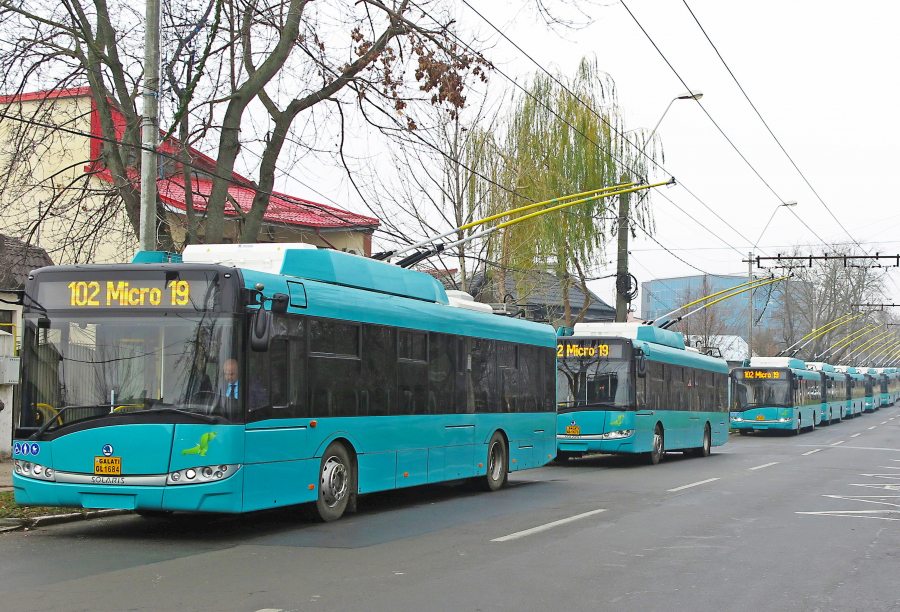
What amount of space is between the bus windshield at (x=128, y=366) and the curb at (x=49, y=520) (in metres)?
1.39

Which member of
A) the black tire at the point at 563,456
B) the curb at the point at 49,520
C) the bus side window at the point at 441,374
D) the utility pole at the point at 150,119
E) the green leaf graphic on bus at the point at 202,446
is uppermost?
the utility pole at the point at 150,119

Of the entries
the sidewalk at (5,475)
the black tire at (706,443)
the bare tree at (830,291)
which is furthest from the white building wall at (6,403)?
the bare tree at (830,291)

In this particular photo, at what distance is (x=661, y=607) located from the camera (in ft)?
24.1

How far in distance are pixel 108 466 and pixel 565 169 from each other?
74.7 feet

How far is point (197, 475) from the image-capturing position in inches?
400

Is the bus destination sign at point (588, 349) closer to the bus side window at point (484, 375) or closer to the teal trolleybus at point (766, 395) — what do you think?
the bus side window at point (484, 375)

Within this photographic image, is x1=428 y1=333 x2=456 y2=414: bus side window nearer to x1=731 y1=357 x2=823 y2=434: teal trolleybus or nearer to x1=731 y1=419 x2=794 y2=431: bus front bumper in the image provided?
x1=731 y1=357 x2=823 y2=434: teal trolleybus

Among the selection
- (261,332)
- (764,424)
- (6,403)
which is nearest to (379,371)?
(261,332)

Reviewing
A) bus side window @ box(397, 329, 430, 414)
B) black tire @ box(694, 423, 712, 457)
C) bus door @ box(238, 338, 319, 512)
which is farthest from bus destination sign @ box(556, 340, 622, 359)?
bus door @ box(238, 338, 319, 512)

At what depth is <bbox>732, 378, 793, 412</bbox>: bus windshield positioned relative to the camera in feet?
141

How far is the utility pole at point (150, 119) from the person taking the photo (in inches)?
550

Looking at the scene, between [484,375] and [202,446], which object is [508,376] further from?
[202,446]

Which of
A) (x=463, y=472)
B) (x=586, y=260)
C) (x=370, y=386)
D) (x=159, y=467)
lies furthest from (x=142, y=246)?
(x=586, y=260)

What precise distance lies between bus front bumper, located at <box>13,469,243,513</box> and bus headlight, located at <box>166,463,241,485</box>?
0.04 m
